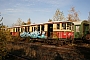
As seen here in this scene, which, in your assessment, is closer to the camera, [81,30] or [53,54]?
[53,54]

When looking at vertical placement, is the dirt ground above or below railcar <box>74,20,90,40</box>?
below

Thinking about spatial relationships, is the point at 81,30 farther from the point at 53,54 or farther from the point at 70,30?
the point at 53,54

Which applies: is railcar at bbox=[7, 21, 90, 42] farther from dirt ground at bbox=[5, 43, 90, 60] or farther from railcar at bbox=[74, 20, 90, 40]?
dirt ground at bbox=[5, 43, 90, 60]

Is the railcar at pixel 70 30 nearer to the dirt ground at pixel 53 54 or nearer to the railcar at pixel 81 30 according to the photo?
the railcar at pixel 81 30

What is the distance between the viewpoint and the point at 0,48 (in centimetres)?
834

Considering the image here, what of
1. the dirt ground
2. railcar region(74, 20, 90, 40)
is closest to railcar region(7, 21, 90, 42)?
railcar region(74, 20, 90, 40)

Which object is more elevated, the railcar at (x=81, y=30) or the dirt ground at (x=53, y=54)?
the railcar at (x=81, y=30)

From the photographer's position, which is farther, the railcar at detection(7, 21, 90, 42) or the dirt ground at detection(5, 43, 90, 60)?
the railcar at detection(7, 21, 90, 42)

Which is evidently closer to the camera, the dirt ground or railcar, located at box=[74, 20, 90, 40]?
the dirt ground

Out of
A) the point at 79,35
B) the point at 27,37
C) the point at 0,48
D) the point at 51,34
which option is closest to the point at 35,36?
the point at 27,37

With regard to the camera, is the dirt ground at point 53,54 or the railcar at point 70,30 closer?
the dirt ground at point 53,54

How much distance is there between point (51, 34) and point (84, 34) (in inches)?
185

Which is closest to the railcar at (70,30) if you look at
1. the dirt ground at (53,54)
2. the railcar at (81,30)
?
the railcar at (81,30)

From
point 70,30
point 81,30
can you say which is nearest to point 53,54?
point 70,30
